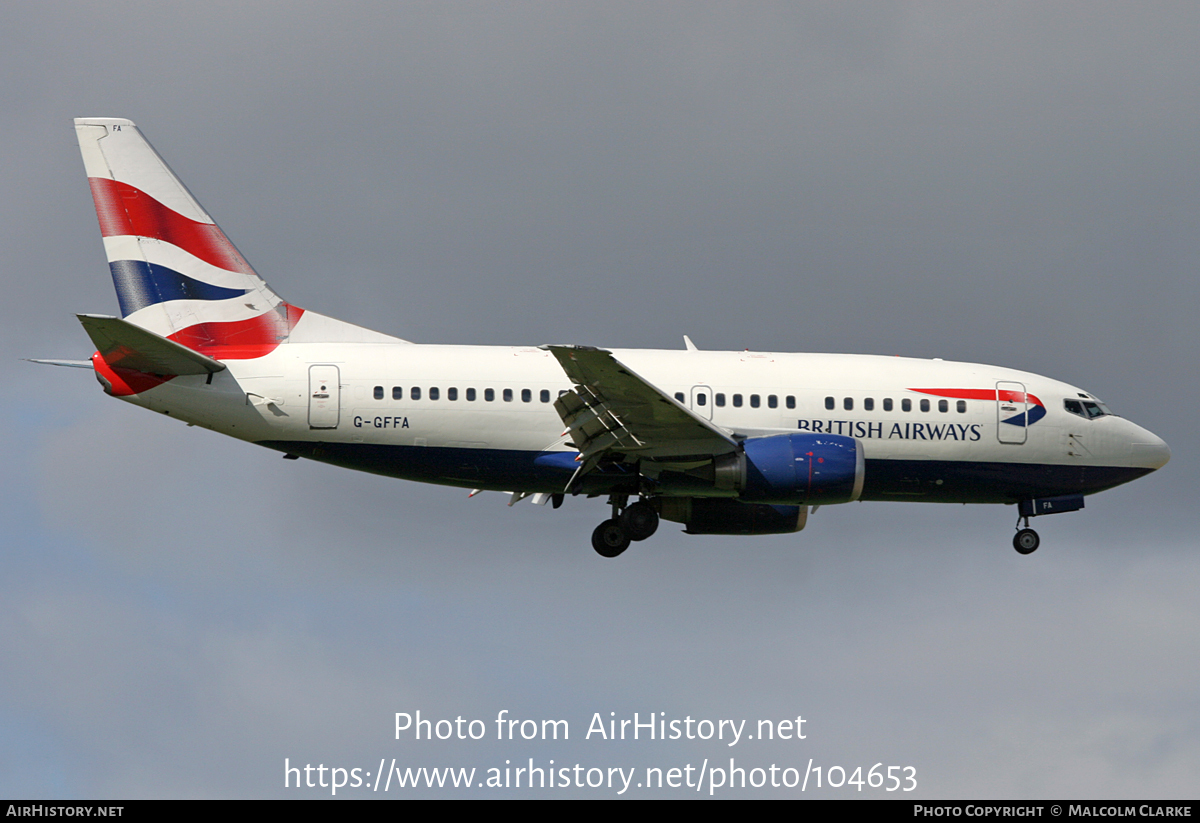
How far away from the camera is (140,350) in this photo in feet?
101

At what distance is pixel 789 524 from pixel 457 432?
937 cm

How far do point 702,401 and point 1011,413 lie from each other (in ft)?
26.1

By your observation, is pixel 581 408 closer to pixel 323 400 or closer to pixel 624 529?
pixel 624 529

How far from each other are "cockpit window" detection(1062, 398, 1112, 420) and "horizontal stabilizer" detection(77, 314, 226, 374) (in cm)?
2055

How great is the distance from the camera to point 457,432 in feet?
107

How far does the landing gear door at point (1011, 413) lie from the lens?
117 feet

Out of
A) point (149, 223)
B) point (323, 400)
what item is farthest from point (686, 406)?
point (149, 223)

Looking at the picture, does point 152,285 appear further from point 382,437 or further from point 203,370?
point 382,437

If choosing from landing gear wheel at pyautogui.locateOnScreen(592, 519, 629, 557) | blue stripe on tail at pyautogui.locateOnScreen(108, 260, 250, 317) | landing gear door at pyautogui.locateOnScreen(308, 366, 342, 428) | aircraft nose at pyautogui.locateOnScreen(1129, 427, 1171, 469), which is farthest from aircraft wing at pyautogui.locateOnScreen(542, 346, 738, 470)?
aircraft nose at pyautogui.locateOnScreen(1129, 427, 1171, 469)

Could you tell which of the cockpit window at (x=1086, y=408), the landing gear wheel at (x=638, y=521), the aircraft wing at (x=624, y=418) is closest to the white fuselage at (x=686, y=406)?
the cockpit window at (x=1086, y=408)

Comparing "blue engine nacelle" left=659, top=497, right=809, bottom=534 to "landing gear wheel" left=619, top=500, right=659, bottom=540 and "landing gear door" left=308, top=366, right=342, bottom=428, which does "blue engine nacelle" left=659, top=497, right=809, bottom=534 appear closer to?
"landing gear wheel" left=619, top=500, right=659, bottom=540

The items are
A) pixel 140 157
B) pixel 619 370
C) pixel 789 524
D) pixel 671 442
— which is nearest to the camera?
pixel 619 370

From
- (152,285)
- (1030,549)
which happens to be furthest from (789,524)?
(152,285)

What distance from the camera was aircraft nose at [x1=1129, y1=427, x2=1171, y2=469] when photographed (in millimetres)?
36656
